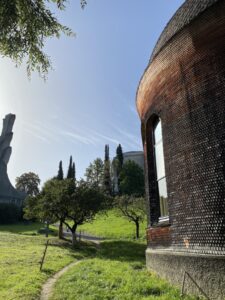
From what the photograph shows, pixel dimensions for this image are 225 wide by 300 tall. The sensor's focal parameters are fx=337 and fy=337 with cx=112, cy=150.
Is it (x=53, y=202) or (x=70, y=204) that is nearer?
(x=70, y=204)

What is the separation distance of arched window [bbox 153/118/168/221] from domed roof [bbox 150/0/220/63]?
10.7 ft

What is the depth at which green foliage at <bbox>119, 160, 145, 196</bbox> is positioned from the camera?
83419 millimetres

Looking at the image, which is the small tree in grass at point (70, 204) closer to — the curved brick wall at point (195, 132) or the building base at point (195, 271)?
the curved brick wall at point (195, 132)

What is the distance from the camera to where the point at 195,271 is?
874 centimetres

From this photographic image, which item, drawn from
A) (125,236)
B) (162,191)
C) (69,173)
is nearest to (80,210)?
(125,236)

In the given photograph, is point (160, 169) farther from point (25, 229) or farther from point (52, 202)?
point (25, 229)

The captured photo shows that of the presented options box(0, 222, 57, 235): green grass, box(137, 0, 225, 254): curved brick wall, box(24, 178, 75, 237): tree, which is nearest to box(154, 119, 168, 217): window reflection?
box(137, 0, 225, 254): curved brick wall

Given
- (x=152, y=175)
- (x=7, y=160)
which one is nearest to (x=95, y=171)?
(x=7, y=160)

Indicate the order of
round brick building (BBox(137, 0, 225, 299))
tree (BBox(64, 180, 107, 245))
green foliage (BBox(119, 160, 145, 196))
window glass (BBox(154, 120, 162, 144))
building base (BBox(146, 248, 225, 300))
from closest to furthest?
building base (BBox(146, 248, 225, 300)) → round brick building (BBox(137, 0, 225, 299)) → window glass (BBox(154, 120, 162, 144)) → tree (BBox(64, 180, 107, 245)) → green foliage (BBox(119, 160, 145, 196))

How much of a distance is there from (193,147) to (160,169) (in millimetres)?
3196

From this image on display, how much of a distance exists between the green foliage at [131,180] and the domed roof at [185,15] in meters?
71.7

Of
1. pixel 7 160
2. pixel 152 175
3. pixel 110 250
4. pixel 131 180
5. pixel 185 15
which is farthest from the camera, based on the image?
pixel 131 180

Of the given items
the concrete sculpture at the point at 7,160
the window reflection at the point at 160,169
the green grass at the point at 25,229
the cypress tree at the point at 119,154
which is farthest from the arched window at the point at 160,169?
the cypress tree at the point at 119,154

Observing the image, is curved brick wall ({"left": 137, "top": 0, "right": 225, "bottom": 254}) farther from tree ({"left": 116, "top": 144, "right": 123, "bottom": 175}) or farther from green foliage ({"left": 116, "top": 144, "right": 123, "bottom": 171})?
tree ({"left": 116, "top": 144, "right": 123, "bottom": 175})
